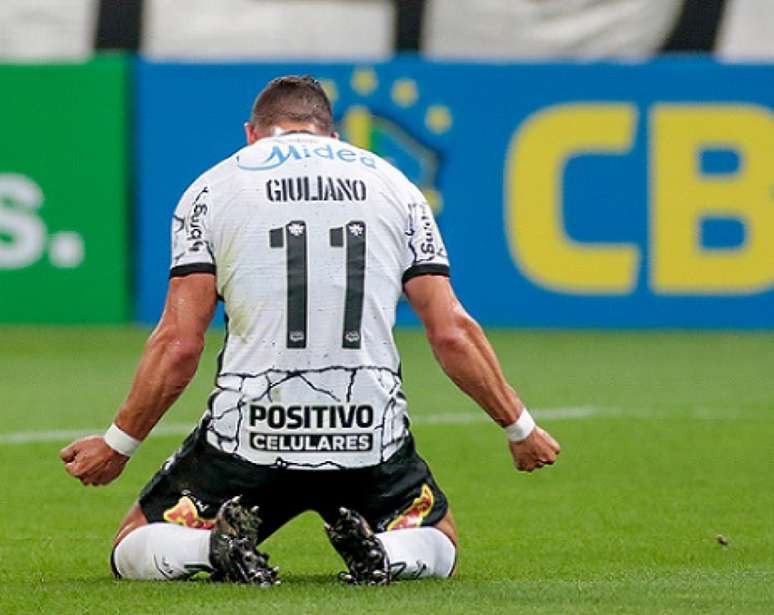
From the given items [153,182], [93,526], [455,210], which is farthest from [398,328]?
[93,526]

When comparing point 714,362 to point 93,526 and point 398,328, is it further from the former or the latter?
point 93,526

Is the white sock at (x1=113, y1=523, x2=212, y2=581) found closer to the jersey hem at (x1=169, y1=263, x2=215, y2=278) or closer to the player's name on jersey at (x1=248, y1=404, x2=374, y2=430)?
the player's name on jersey at (x1=248, y1=404, x2=374, y2=430)

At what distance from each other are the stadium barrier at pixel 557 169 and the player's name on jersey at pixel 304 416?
11.3 metres

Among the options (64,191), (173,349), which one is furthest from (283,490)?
(64,191)

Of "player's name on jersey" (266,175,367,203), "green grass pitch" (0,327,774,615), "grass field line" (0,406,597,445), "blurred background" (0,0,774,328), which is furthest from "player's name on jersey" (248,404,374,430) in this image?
"blurred background" (0,0,774,328)

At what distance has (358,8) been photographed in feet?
59.3

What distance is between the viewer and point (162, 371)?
6.04 m

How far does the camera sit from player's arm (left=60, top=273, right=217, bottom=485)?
6.04m

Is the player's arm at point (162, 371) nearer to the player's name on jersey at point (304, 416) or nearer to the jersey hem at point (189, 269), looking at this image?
the jersey hem at point (189, 269)

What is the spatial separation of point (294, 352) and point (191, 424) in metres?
5.27

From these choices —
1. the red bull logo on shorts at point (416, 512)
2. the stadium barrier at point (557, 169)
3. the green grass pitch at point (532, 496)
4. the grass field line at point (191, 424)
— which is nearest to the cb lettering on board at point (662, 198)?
the stadium barrier at point (557, 169)

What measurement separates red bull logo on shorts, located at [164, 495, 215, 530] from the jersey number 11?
549 millimetres

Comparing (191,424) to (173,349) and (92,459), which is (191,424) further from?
(173,349)

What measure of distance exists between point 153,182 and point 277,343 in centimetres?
1149
